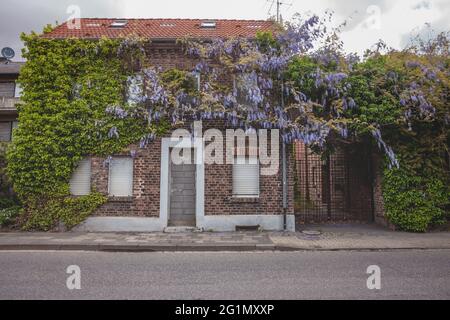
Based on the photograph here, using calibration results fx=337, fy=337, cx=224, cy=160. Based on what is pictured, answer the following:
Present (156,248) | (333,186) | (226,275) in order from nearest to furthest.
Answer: (226,275) → (156,248) → (333,186)

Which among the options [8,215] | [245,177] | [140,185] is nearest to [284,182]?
[245,177]

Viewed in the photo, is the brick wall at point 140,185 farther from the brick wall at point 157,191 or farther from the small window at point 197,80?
the small window at point 197,80

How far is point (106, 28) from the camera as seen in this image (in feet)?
48.5

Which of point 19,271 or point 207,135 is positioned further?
point 207,135

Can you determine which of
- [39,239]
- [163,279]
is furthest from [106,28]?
[163,279]

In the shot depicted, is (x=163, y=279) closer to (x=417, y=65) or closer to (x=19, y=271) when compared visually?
(x=19, y=271)

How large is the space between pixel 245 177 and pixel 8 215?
8.59 metres

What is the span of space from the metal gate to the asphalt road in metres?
5.17

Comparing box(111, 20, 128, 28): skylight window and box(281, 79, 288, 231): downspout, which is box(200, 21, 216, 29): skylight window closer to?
box(111, 20, 128, 28): skylight window

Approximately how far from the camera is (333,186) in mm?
14250

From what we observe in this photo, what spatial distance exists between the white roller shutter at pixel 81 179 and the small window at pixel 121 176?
78 centimetres

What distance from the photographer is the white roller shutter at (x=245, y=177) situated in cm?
1208

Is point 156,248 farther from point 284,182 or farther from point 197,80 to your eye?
point 197,80
